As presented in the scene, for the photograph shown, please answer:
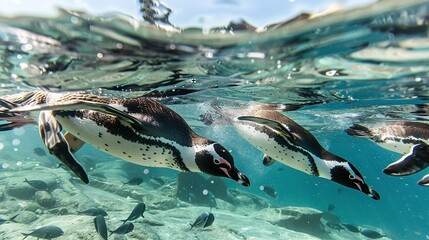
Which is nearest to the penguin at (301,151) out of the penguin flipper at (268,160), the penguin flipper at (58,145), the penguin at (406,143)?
the penguin at (406,143)

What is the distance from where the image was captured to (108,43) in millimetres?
5680

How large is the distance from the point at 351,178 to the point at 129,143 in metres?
3.03

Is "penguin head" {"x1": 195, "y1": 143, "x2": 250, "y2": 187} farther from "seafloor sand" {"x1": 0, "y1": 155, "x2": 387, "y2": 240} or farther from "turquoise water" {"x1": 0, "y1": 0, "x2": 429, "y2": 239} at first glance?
"seafloor sand" {"x1": 0, "y1": 155, "x2": 387, "y2": 240}

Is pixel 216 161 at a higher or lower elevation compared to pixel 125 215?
higher

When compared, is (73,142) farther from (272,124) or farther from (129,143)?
(272,124)

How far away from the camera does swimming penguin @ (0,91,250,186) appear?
3.53 m

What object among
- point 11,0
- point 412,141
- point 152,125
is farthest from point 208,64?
point 412,141

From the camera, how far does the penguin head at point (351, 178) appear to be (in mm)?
4176

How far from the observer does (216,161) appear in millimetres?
3523

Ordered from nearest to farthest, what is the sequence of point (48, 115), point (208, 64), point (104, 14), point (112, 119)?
point (112, 119) < point (48, 115) < point (104, 14) < point (208, 64)

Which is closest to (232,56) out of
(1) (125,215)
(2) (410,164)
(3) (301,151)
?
(3) (301,151)

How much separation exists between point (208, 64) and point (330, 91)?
4.38 meters

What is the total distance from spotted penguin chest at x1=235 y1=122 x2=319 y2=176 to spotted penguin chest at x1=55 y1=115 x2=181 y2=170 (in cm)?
207

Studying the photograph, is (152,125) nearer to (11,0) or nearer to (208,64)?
(11,0)
